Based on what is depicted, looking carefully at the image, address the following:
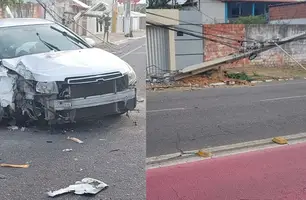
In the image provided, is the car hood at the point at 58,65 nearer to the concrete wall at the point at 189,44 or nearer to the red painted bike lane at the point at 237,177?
the concrete wall at the point at 189,44

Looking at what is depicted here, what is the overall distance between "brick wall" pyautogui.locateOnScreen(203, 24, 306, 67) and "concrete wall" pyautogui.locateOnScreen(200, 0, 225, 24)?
0.01 metres

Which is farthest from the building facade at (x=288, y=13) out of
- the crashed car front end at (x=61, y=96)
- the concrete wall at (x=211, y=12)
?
the crashed car front end at (x=61, y=96)

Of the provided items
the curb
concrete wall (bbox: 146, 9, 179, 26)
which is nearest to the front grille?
concrete wall (bbox: 146, 9, 179, 26)

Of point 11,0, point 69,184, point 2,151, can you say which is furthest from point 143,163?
point 11,0

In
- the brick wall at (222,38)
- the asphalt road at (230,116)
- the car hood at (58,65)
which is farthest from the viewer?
the asphalt road at (230,116)

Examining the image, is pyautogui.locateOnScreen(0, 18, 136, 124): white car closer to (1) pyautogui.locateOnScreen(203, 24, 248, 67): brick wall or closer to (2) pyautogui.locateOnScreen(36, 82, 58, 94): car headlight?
(2) pyautogui.locateOnScreen(36, 82, 58, 94): car headlight

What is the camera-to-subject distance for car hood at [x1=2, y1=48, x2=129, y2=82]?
653 mm

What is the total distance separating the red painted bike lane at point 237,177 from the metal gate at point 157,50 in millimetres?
242

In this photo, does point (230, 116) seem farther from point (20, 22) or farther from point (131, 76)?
point (20, 22)

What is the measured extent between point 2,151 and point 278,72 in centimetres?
57

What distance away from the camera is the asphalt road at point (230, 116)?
0.86m

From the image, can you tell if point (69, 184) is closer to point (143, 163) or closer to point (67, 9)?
point (143, 163)

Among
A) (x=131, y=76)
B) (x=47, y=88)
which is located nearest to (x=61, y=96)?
(x=47, y=88)

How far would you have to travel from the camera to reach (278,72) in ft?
2.83
